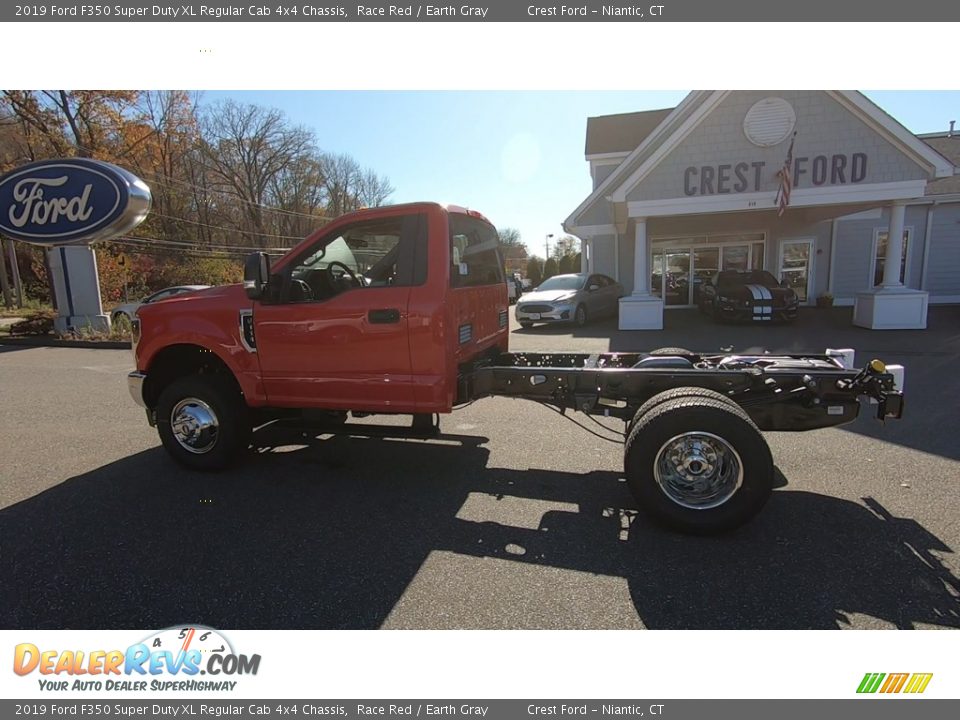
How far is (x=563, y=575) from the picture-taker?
289cm

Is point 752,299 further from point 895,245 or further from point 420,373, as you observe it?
point 420,373

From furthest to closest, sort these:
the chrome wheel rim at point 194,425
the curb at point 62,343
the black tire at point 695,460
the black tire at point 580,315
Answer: the black tire at point 580,315 < the curb at point 62,343 < the chrome wheel rim at point 194,425 < the black tire at point 695,460

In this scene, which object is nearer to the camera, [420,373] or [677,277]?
[420,373]

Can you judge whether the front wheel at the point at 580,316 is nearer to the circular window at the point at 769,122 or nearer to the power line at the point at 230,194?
the circular window at the point at 769,122

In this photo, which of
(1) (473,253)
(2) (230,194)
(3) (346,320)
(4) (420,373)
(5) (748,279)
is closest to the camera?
(4) (420,373)

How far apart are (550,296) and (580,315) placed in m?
1.02

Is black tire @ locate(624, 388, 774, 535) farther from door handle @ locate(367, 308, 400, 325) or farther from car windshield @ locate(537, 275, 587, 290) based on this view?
car windshield @ locate(537, 275, 587, 290)

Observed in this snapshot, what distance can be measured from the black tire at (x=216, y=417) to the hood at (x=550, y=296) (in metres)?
11.1

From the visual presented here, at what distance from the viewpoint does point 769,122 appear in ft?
40.2

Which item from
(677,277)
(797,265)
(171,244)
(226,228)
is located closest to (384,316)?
(677,277)

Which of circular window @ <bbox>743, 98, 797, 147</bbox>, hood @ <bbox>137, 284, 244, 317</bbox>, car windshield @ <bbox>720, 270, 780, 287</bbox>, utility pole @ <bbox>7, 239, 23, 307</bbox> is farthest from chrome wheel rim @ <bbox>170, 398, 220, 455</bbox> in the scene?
utility pole @ <bbox>7, 239, 23, 307</bbox>

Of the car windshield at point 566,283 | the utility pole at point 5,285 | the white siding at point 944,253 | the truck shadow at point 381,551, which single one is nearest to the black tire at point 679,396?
the truck shadow at point 381,551

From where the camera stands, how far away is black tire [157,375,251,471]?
4379 millimetres

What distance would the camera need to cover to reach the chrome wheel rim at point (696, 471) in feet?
10.7
